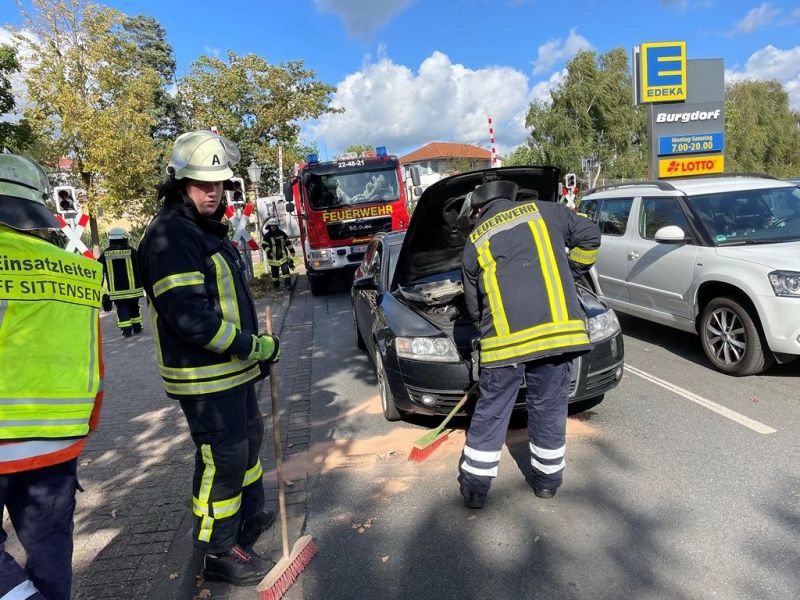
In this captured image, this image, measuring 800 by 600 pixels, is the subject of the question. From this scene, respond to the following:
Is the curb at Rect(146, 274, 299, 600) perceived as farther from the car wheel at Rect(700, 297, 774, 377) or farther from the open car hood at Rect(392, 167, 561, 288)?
the car wheel at Rect(700, 297, 774, 377)

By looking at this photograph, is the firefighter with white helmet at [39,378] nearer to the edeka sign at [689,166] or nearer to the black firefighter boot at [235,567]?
the black firefighter boot at [235,567]

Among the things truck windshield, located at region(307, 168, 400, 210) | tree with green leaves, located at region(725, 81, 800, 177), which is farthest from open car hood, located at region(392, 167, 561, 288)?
tree with green leaves, located at region(725, 81, 800, 177)

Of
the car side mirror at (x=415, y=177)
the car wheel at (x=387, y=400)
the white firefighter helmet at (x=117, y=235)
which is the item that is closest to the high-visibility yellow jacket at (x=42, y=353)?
the car wheel at (x=387, y=400)

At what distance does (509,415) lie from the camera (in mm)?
2992

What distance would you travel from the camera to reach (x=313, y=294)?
12102 millimetres

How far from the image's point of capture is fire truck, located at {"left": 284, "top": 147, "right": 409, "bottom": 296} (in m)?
11.6

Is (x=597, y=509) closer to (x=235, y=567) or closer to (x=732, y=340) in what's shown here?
(x=235, y=567)

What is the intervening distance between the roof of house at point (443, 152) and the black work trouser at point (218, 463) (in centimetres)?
6898

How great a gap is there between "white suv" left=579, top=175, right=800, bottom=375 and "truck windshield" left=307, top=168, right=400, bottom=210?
20.6 feet

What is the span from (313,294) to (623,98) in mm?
37068

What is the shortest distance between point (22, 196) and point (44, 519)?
3.78 ft

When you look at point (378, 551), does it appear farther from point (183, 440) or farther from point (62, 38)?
point (62, 38)

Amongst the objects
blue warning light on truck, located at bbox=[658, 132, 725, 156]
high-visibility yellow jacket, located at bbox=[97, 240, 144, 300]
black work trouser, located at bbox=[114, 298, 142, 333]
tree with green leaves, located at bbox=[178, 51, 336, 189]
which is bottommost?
black work trouser, located at bbox=[114, 298, 142, 333]

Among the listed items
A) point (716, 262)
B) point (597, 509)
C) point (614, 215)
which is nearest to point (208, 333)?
point (597, 509)
